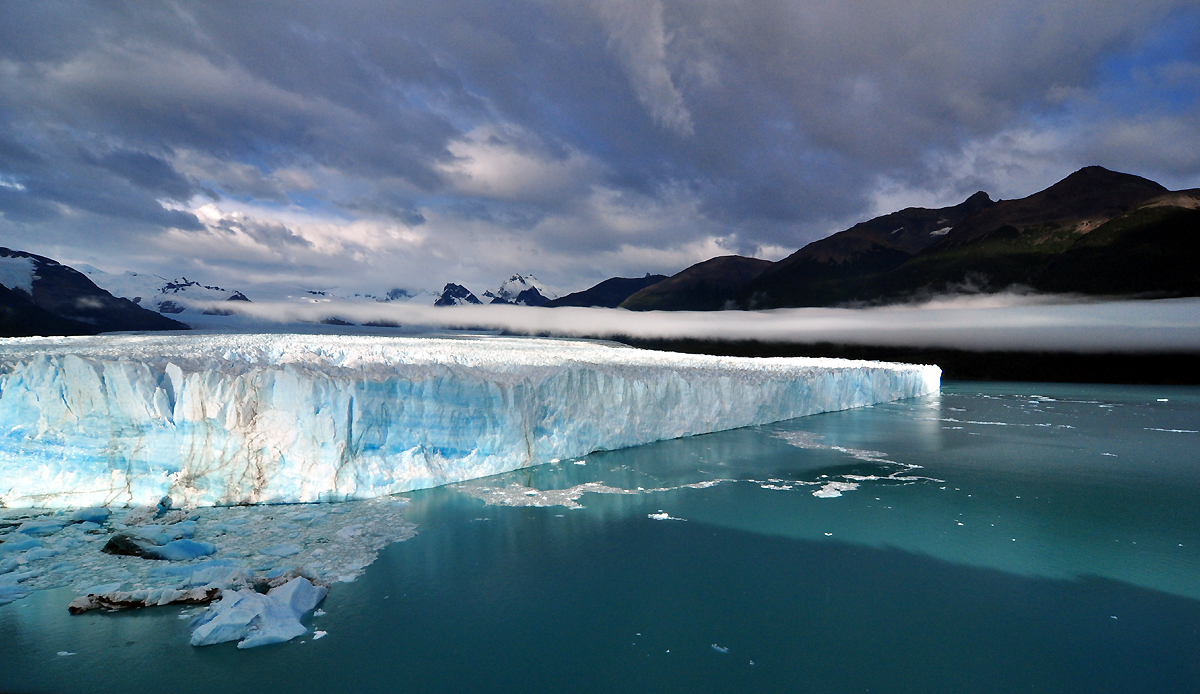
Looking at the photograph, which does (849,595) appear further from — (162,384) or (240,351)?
(240,351)

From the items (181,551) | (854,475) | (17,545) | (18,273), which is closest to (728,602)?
(181,551)

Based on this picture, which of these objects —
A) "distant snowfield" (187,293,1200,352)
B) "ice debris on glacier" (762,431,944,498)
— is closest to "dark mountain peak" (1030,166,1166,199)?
"distant snowfield" (187,293,1200,352)

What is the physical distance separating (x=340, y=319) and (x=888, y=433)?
10417cm

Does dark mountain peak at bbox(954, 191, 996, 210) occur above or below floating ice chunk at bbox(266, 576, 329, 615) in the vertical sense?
above

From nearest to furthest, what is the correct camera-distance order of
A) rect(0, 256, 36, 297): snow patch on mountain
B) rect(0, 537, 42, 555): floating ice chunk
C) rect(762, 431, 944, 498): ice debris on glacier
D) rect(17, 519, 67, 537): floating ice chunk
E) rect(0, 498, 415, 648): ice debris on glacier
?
1. rect(0, 498, 415, 648): ice debris on glacier
2. rect(0, 537, 42, 555): floating ice chunk
3. rect(17, 519, 67, 537): floating ice chunk
4. rect(762, 431, 944, 498): ice debris on glacier
5. rect(0, 256, 36, 297): snow patch on mountain

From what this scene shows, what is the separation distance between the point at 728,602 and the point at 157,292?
6692 inches

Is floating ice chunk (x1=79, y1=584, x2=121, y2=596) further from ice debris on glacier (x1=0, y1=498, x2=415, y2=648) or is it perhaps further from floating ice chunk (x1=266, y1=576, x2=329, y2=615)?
floating ice chunk (x1=266, y1=576, x2=329, y2=615)

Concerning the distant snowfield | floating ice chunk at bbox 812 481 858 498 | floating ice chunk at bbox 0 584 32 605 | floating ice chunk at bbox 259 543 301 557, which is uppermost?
the distant snowfield

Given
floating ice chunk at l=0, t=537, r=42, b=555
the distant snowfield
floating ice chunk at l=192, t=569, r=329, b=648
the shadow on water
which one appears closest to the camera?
the shadow on water

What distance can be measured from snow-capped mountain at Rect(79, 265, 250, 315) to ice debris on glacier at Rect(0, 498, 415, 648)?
131276 mm

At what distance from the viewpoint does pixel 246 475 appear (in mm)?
6129

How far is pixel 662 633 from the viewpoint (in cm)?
376

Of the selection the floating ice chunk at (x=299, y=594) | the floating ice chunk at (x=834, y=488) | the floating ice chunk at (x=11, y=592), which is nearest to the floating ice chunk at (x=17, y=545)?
the floating ice chunk at (x=11, y=592)

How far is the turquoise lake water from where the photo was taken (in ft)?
10.6
